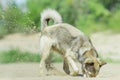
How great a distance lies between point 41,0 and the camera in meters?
28.3

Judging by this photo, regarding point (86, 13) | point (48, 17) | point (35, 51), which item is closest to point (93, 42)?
point (86, 13)

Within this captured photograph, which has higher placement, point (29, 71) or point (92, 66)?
point (29, 71)

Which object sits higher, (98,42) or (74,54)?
(98,42)

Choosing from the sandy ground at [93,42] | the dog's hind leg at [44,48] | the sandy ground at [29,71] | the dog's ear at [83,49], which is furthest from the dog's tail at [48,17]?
the sandy ground at [93,42]

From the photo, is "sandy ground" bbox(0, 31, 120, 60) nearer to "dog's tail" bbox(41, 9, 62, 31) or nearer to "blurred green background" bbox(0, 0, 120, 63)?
"blurred green background" bbox(0, 0, 120, 63)

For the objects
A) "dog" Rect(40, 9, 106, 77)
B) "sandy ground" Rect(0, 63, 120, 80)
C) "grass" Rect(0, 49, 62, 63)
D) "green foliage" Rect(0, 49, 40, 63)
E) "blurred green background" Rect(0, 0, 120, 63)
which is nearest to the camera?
"dog" Rect(40, 9, 106, 77)

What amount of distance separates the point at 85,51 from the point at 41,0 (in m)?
16.0

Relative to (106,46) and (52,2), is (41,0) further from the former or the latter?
(106,46)

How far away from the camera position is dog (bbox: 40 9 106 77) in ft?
40.5

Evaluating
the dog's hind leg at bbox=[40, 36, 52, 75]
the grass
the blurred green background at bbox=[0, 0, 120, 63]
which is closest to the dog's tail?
the dog's hind leg at bbox=[40, 36, 52, 75]

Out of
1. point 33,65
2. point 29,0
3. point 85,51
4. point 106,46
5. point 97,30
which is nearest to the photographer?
point 85,51

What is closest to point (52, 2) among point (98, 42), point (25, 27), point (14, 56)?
Answer: point (98, 42)

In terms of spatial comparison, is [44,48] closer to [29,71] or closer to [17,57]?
[29,71]

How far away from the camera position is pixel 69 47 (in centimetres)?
1281
